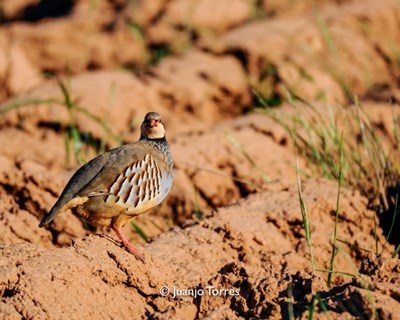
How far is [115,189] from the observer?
5336mm

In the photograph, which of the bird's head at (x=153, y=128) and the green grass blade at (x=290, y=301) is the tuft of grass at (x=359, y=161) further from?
the green grass blade at (x=290, y=301)

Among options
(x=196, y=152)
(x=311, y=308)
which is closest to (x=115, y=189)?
(x=311, y=308)

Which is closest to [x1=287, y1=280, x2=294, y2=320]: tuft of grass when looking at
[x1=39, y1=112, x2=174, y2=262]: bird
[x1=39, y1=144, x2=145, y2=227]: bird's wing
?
[x1=39, y1=112, x2=174, y2=262]: bird

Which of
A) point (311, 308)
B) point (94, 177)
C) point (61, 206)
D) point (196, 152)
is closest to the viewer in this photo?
point (311, 308)

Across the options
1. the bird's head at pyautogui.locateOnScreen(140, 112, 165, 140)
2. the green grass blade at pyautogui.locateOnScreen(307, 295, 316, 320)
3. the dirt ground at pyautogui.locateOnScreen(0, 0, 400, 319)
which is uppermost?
the bird's head at pyautogui.locateOnScreen(140, 112, 165, 140)

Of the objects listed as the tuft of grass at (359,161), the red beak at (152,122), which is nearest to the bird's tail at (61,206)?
the red beak at (152,122)

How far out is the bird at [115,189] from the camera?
205 inches

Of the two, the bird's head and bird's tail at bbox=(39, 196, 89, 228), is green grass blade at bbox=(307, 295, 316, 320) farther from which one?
the bird's head

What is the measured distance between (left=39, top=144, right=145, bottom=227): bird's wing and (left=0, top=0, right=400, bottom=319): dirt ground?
0.95ft

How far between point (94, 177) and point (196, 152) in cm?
245

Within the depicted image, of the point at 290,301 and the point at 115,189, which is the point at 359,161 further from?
the point at 290,301

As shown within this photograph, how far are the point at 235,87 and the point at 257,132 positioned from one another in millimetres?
1734

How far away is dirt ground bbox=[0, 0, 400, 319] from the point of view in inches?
175

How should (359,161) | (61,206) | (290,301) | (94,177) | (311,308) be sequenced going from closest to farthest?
(311,308) → (290,301) → (61,206) → (94,177) → (359,161)
